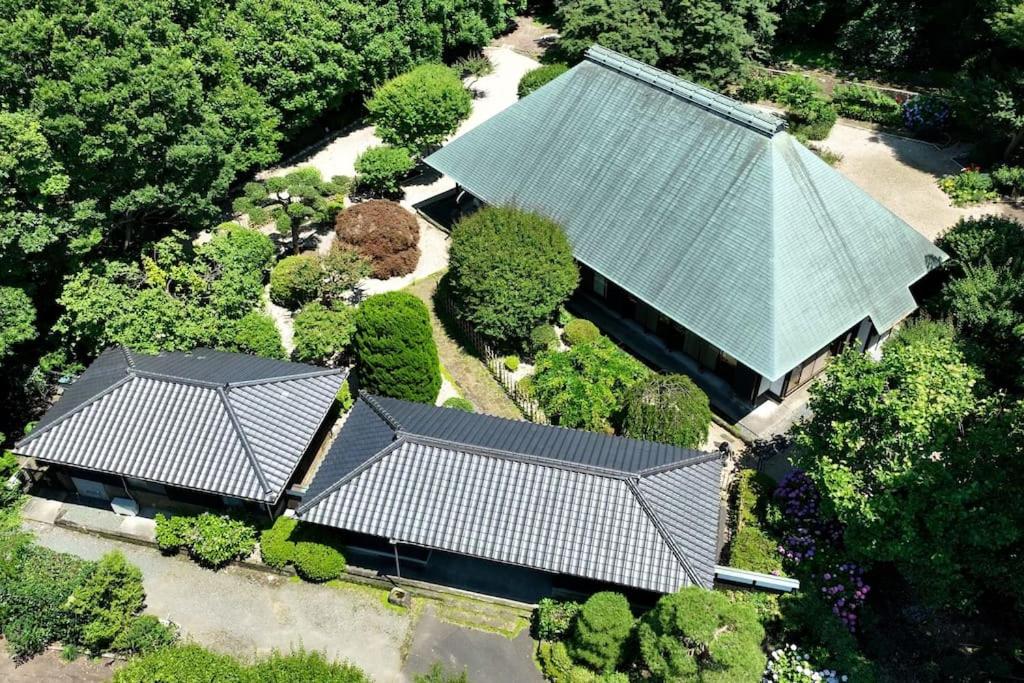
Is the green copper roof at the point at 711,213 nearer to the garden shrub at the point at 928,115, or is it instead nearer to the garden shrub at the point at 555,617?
the garden shrub at the point at 555,617

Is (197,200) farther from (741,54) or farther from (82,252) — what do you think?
(741,54)

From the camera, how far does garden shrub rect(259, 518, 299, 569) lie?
85.1 ft

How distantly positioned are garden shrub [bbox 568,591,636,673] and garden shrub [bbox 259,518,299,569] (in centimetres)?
948

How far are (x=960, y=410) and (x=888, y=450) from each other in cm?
249

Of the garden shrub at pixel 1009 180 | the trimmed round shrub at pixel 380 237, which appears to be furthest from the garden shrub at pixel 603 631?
the garden shrub at pixel 1009 180

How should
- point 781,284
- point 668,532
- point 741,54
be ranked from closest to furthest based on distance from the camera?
point 668,532 < point 781,284 < point 741,54

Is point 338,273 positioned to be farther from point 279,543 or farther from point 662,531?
point 662,531

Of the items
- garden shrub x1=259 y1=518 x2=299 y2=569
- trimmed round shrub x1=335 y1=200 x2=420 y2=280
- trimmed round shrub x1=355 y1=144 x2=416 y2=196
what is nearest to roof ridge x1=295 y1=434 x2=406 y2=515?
garden shrub x1=259 y1=518 x2=299 y2=569

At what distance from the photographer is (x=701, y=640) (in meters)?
20.1

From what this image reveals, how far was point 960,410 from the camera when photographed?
939 inches

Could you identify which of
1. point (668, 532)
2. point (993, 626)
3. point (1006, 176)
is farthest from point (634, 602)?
point (1006, 176)

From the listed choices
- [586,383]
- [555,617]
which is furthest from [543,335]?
[555,617]

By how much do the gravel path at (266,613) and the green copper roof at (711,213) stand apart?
1474 centimetres

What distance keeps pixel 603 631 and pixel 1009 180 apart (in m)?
32.5
